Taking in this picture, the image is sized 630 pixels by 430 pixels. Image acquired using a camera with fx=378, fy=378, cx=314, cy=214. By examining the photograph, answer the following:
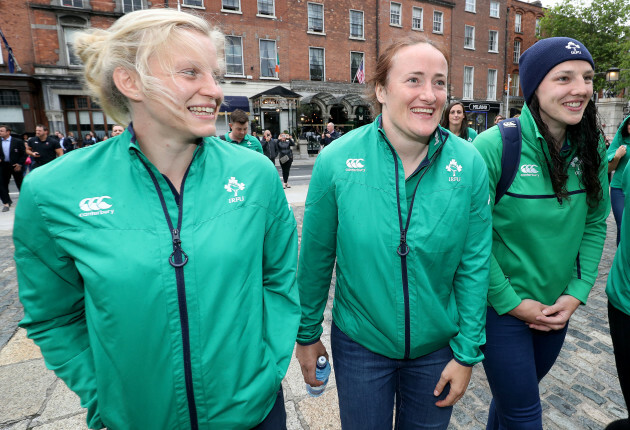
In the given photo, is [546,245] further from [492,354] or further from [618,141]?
[618,141]

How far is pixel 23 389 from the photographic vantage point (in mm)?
2895

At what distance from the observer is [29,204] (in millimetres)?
1160

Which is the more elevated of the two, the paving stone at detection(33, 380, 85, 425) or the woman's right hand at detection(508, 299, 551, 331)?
the woman's right hand at detection(508, 299, 551, 331)

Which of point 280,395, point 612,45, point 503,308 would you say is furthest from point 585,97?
point 612,45

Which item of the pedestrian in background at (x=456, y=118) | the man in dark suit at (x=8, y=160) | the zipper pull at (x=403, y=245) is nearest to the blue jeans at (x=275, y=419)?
the zipper pull at (x=403, y=245)

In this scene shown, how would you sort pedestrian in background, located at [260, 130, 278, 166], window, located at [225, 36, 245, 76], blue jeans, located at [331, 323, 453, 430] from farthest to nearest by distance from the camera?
1. window, located at [225, 36, 245, 76]
2. pedestrian in background, located at [260, 130, 278, 166]
3. blue jeans, located at [331, 323, 453, 430]

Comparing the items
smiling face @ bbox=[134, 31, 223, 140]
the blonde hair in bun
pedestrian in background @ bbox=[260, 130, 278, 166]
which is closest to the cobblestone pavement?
smiling face @ bbox=[134, 31, 223, 140]

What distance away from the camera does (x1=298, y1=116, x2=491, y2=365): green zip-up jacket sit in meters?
1.54

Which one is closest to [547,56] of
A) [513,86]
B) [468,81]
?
[468,81]

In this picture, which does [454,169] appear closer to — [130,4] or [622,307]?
[622,307]

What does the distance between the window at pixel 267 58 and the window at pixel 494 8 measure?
1960cm

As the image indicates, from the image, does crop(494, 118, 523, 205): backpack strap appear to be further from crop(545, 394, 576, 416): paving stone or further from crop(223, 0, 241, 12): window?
crop(223, 0, 241, 12): window

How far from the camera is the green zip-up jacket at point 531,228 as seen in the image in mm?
1764

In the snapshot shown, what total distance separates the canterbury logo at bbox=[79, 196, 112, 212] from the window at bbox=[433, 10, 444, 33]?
106 ft
